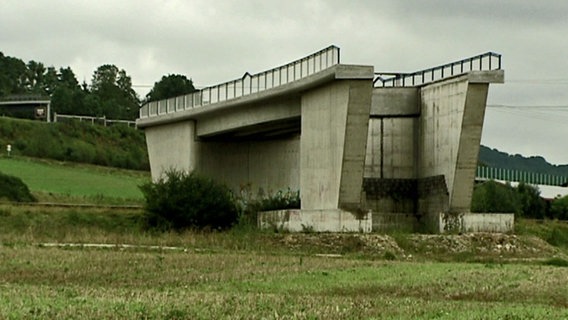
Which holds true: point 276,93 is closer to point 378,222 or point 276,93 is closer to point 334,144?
point 334,144

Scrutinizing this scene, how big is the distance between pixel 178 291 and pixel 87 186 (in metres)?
72.5

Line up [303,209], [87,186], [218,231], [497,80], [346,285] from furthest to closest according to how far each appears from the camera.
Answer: [87,186] < [218,231] < [303,209] < [497,80] < [346,285]

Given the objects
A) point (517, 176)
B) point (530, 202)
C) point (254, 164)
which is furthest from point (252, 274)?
point (517, 176)

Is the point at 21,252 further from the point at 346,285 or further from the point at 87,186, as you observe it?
the point at 87,186

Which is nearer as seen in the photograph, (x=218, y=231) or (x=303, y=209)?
(x=303, y=209)

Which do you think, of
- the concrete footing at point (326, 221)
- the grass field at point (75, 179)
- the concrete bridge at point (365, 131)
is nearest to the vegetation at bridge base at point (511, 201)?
the concrete bridge at point (365, 131)

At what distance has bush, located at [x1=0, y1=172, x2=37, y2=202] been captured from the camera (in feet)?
265

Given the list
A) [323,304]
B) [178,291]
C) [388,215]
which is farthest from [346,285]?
[388,215]

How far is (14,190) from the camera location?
8156cm

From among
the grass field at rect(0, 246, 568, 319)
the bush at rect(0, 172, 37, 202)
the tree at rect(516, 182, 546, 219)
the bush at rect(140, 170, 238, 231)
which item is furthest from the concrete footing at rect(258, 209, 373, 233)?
the tree at rect(516, 182, 546, 219)

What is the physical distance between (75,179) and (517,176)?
5697 cm

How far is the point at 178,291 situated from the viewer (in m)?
26.5

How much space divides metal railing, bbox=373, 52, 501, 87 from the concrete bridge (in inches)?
2.5

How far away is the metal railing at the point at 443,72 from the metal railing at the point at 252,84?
498 cm
